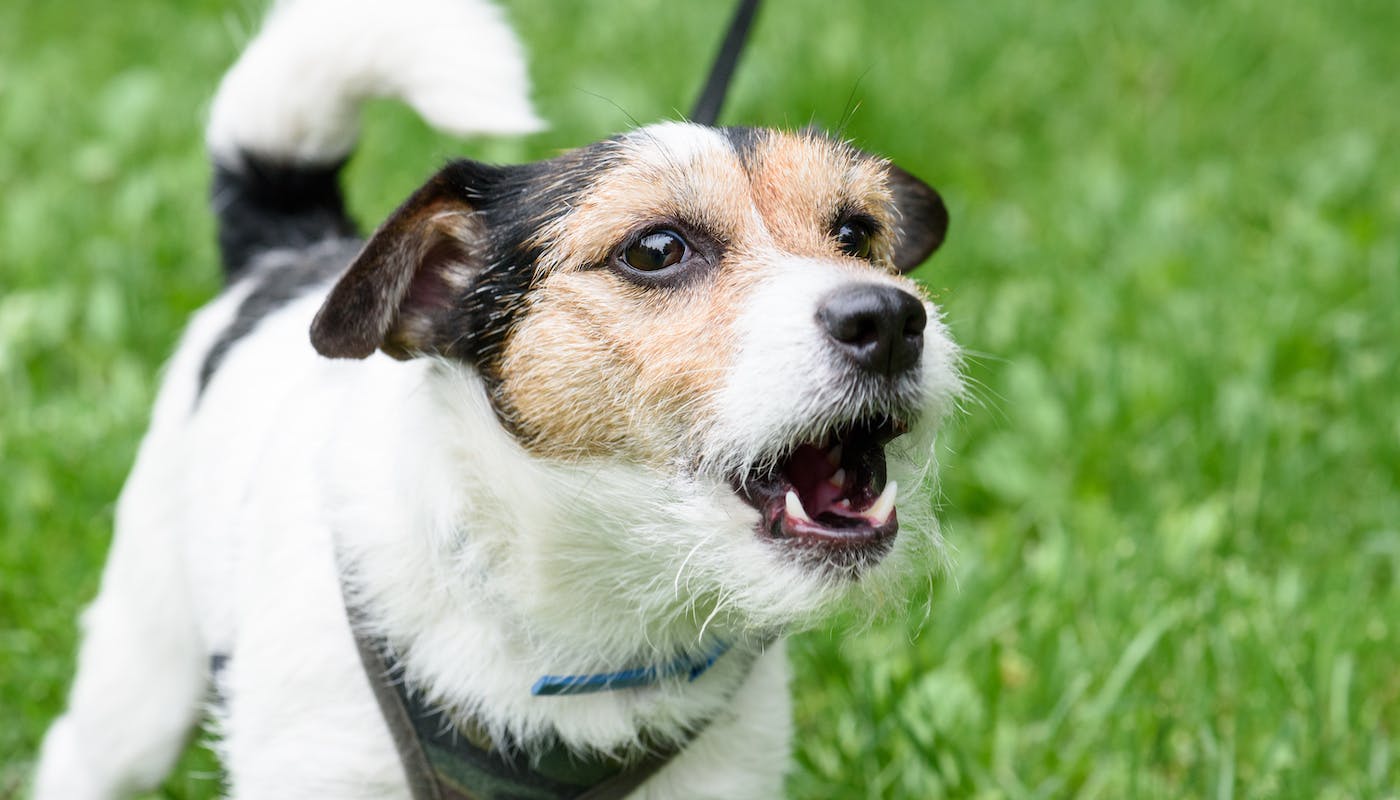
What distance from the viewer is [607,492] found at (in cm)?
229

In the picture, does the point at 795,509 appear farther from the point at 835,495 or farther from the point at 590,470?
the point at 590,470

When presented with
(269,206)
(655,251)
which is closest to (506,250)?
(655,251)

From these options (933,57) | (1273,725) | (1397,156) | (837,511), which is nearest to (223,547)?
(837,511)

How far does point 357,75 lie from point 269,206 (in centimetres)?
52

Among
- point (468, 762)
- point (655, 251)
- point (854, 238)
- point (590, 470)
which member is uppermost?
point (854, 238)

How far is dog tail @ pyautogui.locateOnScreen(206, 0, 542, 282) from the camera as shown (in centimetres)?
276

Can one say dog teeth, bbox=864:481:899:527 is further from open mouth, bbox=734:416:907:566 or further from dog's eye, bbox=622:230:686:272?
dog's eye, bbox=622:230:686:272

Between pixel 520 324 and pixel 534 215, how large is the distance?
18cm

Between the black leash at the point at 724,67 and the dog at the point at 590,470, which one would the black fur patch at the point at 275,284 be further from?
the black leash at the point at 724,67

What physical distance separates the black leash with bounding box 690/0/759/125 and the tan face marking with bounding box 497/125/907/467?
2.04 ft

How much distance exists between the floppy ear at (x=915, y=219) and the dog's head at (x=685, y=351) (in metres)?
0.24

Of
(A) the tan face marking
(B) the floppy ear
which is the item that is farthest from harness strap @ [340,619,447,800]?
(B) the floppy ear

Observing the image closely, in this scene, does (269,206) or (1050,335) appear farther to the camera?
(1050,335)

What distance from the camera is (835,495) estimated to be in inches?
88.0
